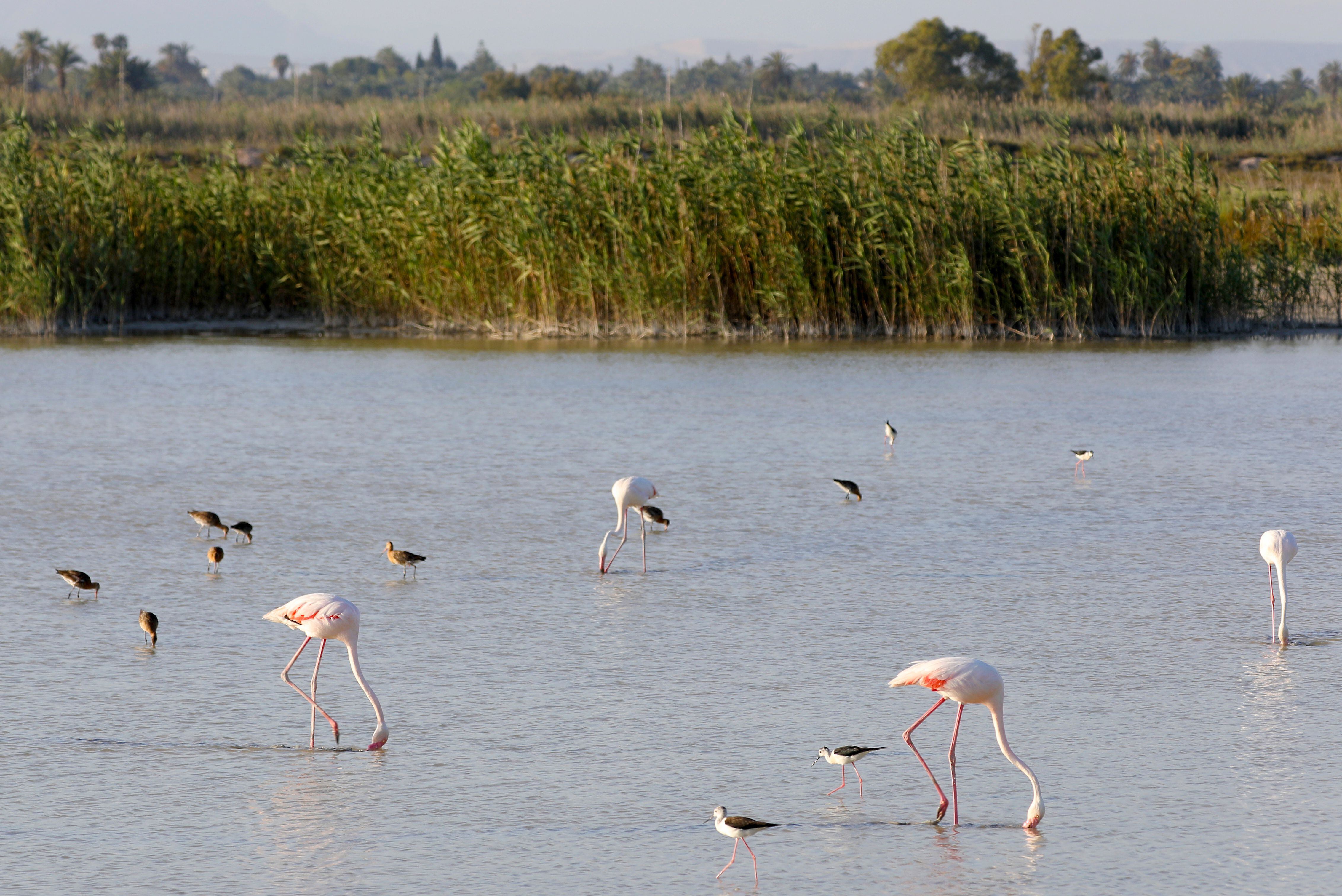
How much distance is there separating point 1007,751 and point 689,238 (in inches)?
597

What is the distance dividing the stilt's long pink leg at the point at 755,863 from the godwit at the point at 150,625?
285 cm

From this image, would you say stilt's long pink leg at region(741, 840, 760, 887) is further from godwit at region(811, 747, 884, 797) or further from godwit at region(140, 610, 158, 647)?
godwit at region(140, 610, 158, 647)

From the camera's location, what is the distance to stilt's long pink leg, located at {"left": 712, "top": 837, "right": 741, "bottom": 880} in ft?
12.2

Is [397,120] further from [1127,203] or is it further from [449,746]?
[449,746]

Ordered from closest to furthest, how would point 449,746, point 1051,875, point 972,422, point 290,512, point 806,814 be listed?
point 1051,875, point 806,814, point 449,746, point 290,512, point 972,422

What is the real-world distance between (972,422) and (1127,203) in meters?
7.34

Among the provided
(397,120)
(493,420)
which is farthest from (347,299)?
(397,120)

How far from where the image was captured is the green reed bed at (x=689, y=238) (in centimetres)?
1816

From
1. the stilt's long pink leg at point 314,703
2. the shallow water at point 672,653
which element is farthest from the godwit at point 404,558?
the stilt's long pink leg at point 314,703

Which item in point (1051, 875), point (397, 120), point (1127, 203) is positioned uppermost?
point (397, 120)

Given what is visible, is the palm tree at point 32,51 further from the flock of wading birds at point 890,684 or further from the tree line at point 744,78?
the flock of wading birds at point 890,684

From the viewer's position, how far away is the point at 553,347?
61.1 ft

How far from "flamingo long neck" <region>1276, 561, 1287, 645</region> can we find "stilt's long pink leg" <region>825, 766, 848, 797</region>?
6.55 feet

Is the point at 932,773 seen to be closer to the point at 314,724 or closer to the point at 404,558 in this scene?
the point at 314,724
